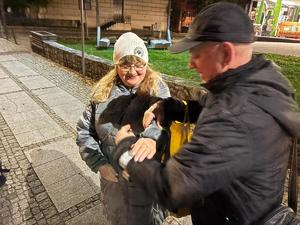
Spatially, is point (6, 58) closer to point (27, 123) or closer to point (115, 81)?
point (27, 123)

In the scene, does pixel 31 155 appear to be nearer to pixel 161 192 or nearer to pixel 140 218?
pixel 140 218

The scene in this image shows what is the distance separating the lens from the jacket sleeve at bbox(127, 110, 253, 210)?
0.85m

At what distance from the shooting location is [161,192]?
0.91 meters

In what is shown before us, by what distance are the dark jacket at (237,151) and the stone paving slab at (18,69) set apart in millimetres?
8153

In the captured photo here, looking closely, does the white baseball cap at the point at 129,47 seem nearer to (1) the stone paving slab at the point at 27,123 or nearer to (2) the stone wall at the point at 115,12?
(1) the stone paving slab at the point at 27,123

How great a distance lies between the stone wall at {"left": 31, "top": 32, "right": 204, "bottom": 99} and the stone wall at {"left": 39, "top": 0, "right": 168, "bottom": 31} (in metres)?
13.9

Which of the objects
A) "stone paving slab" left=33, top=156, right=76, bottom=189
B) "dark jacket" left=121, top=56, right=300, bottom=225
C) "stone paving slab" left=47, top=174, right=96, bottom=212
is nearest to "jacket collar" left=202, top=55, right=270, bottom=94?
"dark jacket" left=121, top=56, right=300, bottom=225

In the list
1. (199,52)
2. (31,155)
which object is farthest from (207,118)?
(31,155)

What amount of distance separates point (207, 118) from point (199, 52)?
12.3 inches

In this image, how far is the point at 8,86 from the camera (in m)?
6.70

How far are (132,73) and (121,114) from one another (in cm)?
34

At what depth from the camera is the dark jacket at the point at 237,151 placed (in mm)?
853

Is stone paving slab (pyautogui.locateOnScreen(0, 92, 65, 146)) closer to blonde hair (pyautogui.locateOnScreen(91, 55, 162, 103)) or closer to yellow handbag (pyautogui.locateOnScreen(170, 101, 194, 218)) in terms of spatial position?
blonde hair (pyautogui.locateOnScreen(91, 55, 162, 103))

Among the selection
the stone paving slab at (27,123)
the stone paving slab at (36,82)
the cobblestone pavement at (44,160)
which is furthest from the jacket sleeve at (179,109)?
the stone paving slab at (36,82)
